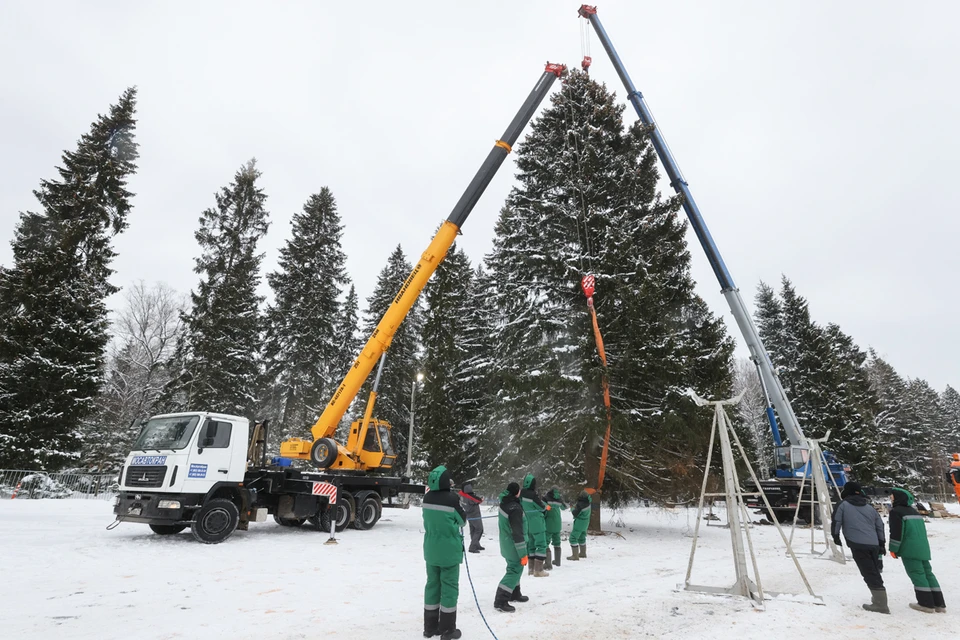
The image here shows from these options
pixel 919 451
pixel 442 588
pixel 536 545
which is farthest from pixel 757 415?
pixel 442 588

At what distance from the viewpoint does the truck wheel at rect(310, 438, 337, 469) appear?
13.9 meters

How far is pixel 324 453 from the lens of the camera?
551 inches

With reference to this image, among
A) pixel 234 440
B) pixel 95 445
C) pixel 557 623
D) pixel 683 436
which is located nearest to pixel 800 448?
pixel 683 436

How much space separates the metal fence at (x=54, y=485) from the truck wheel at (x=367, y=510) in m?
8.26

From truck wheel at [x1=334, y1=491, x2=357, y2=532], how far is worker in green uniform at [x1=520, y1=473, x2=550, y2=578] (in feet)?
23.5

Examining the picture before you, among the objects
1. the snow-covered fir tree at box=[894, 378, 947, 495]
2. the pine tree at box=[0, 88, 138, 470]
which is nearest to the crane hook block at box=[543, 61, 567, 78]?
the pine tree at box=[0, 88, 138, 470]

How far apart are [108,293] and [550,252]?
19.4 m

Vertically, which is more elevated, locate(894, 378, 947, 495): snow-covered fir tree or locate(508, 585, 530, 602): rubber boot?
locate(894, 378, 947, 495): snow-covered fir tree

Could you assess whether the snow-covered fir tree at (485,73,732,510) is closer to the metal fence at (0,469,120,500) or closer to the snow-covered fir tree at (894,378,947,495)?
the metal fence at (0,469,120,500)

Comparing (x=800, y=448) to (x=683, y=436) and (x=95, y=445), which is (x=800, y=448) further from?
(x=95, y=445)

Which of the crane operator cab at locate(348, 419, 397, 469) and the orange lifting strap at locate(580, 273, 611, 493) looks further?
the crane operator cab at locate(348, 419, 397, 469)

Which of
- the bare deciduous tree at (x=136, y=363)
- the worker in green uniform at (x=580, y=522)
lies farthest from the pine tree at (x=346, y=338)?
the worker in green uniform at (x=580, y=522)

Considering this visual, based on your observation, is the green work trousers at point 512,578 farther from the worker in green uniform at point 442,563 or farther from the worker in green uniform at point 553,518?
the worker in green uniform at point 553,518

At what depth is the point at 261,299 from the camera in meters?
27.8
